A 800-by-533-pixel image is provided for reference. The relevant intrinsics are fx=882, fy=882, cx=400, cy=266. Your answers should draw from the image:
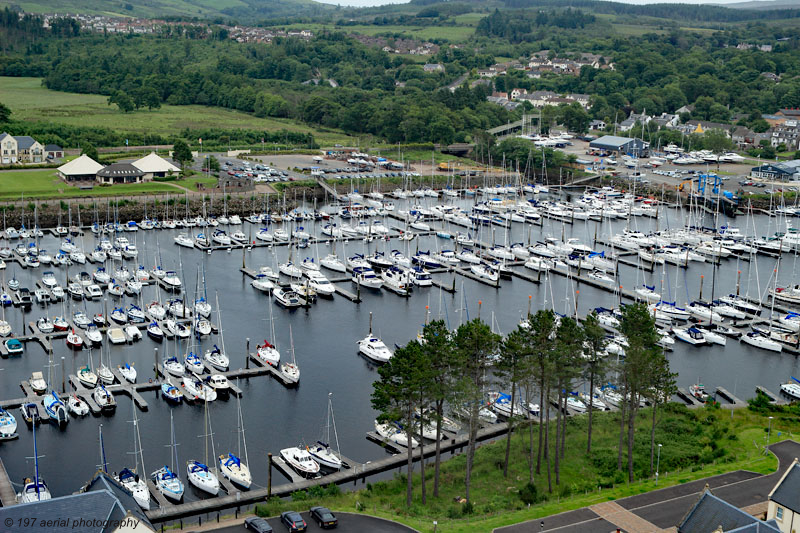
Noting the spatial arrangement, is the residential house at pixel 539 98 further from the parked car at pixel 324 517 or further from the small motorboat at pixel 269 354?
the parked car at pixel 324 517

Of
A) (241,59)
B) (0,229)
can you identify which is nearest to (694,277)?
(0,229)

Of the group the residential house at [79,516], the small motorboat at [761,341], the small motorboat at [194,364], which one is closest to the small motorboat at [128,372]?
the small motorboat at [194,364]

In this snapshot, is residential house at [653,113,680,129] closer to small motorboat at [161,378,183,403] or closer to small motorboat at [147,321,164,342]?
small motorboat at [147,321,164,342]

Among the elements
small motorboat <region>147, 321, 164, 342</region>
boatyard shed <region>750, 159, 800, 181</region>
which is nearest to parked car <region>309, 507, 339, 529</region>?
small motorboat <region>147, 321, 164, 342</region>

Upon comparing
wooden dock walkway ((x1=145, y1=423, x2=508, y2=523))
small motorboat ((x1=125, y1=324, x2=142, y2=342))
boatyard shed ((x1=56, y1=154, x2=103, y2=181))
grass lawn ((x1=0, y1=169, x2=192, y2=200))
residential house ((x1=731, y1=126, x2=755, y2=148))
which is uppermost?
residential house ((x1=731, y1=126, x2=755, y2=148))

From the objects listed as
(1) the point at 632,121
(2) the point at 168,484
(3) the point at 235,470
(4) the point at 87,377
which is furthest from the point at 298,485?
(1) the point at 632,121

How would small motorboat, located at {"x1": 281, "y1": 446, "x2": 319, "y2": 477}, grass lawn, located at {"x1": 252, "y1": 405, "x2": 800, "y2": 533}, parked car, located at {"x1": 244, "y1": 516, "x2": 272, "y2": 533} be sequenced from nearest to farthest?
parked car, located at {"x1": 244, "y1": 516, "x2": 272, "y2": 533}, grass lawn, located at {"x1": 252, "y1": 405, "x2": 800, "y2": 533}, small motorboat, located at {"x1": 281, "y1": 446, "x2": 319, "y2": 477}

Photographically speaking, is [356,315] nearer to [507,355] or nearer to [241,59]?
[507,355]
